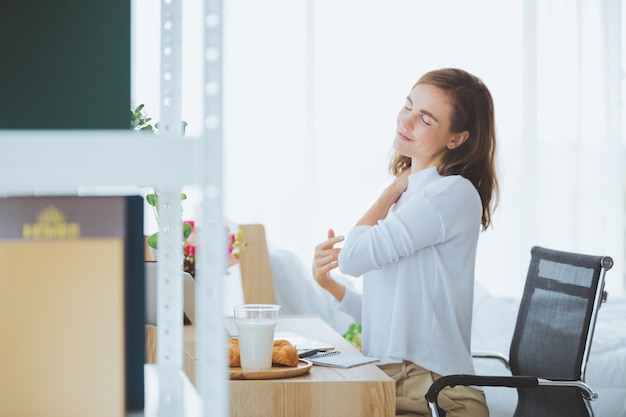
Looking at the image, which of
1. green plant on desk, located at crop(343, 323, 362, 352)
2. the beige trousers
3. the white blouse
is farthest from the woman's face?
green plant on desk, located at crop(343, 323, 362, 352)

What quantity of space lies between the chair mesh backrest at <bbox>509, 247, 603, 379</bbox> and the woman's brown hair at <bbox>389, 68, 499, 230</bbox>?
25 cm

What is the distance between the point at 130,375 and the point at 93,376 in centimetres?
A: 10

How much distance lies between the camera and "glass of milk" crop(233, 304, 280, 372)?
5.34ft

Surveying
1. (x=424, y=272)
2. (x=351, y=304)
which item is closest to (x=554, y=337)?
(x=424, y=272)

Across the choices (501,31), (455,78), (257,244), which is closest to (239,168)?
(257,244)

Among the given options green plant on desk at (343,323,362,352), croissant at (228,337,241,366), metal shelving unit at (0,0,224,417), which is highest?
metal shelving unit at (0,0,224,417)

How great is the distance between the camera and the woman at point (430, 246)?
2088mm

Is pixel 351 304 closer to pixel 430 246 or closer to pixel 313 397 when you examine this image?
pixel 430 246

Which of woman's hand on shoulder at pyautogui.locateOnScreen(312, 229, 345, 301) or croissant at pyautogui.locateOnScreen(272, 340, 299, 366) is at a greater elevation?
woman's hand on shoulder at pyautogui.locateOnScreen(312, 229, 345, 301)

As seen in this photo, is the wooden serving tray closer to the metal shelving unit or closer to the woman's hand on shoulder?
the woman's hand on shoulder

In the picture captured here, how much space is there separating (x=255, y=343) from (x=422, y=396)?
56 cm

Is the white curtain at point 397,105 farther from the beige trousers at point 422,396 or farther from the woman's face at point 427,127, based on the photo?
the beige trousers at point 422,396

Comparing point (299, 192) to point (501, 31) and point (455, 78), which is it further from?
point (455, 78)

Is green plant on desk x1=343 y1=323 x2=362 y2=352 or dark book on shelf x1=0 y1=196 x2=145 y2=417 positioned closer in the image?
dark book on shelf x1=0 y1=196 x2=145 y2=417
